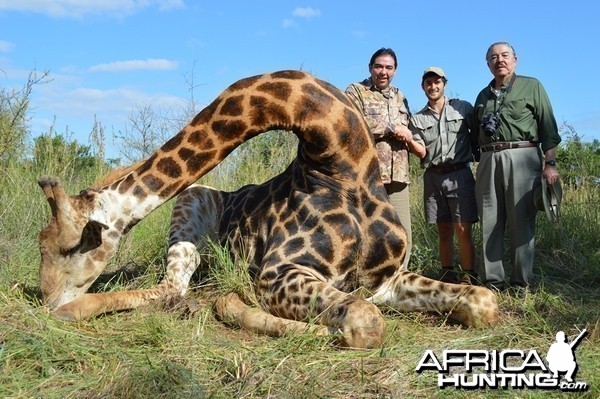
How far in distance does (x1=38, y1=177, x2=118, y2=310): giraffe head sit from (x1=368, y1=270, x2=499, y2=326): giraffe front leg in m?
1.90

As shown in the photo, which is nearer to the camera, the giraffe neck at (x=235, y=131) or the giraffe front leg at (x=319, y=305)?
the giraffe front leg at (x=319, y=305)

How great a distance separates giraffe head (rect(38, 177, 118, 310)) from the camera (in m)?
4.06

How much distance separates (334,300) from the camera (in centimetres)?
367

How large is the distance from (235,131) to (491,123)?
2.31 metres

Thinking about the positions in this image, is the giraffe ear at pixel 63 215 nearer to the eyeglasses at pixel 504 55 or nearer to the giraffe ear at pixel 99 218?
the giraffe ear at pixel 99 218

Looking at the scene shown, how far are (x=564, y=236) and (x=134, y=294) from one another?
4.69 metres

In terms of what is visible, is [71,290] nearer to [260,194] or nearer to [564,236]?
[260,194]

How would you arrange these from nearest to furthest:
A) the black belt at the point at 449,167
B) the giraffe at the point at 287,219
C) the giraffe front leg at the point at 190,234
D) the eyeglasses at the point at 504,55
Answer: the giraffe at the point at 287,219 → the giraffe front leg at the point at 190,234 → the eyeglasses at the point at 504,55 → the black belt at the point at 449,167

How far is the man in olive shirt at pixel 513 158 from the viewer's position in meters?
5.28

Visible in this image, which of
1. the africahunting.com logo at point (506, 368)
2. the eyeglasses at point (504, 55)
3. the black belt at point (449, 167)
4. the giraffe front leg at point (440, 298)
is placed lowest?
the africahunting.com logo at point (506, 368)

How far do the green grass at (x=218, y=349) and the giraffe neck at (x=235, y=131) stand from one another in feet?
2.68

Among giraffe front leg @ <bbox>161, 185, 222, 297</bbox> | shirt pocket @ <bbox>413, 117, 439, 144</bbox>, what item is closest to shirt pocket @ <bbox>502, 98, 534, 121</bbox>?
shirt pocket @ <bbox>413, 117, 439, 144</bbox>

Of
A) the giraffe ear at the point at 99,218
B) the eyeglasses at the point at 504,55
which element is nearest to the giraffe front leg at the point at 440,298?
the giraffe ear at the point at 99,218

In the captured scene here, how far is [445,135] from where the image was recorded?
5.69m
